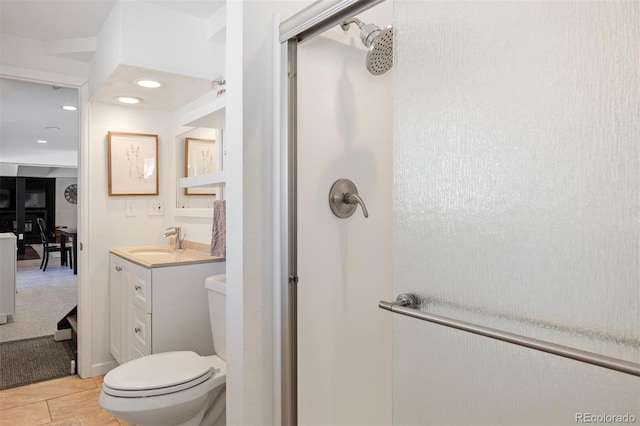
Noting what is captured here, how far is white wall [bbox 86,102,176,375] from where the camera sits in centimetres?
294

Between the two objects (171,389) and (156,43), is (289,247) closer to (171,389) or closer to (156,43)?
(171,389)

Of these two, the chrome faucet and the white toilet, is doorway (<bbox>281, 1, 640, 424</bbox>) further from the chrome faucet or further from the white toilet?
the chrome faucet

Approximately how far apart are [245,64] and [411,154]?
31.4 inches

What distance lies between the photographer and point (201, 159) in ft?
9.90

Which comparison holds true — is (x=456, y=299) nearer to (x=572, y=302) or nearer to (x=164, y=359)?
(x=572, y=302)

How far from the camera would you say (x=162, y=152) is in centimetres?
325

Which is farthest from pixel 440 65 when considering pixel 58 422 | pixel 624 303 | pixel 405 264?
pixel 58 422

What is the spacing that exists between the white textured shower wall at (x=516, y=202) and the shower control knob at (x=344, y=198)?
68 cm

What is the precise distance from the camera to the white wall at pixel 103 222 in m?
2.94

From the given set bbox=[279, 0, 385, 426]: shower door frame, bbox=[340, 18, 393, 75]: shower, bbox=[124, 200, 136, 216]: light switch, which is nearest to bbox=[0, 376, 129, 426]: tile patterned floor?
bbox=[124, 200, 136, 216]: light switch

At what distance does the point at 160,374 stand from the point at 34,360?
204cm

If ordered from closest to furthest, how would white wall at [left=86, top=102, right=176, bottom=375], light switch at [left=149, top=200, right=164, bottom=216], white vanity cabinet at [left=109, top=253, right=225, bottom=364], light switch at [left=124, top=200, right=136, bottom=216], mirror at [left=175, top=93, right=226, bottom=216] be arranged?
white vanity cabinet at [left=109, top=253, right=225, bottom=364], mirror at [left=175, top=93, right=226, bottom=216], white wall at [left=86, top=102, right=176, bottom=375], light switch at [left=124, top=200, right=136, bottom=216], light switch at [left=149, top=200, right=164, bottom=216]

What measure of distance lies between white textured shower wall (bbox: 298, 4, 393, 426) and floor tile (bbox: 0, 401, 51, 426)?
166 centimetres

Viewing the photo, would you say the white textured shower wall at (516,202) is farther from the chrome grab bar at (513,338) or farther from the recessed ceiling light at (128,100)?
the recessed ceiling light at (128,100)
